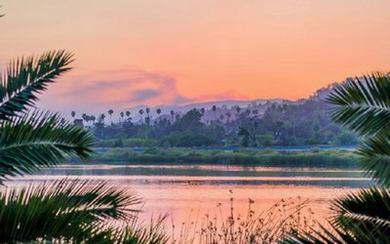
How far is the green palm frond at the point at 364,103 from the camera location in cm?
695

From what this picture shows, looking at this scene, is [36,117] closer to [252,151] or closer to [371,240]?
[371,240]

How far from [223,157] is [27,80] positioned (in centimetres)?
6966

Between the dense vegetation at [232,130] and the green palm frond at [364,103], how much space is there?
59054 mm

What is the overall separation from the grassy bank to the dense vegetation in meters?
1.58

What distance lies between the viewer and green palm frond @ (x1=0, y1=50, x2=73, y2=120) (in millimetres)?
7703

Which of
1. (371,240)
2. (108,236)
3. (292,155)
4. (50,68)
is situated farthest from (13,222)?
(292,155)

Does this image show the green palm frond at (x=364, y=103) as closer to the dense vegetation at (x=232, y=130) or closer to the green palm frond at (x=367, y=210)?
the green palm frond at (x=367, y=210)

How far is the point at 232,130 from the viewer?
98.2 m

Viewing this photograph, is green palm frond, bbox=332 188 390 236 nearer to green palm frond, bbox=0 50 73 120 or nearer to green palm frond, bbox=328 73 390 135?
green palm frond, bbox=328 73 390 135

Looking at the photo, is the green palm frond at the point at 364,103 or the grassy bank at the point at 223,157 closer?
the green palm frond at the point at 364,103

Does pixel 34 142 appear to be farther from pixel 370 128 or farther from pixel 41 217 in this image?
pixel 370 128

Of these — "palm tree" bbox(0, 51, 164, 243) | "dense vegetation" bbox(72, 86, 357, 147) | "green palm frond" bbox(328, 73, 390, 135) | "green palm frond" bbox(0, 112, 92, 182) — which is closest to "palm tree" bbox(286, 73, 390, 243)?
"green palm frond" bbox(328, 73, 390, 135)

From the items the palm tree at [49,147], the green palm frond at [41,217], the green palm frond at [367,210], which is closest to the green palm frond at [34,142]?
the palm tree at [49,147]

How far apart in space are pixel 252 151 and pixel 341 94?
72351 mm
